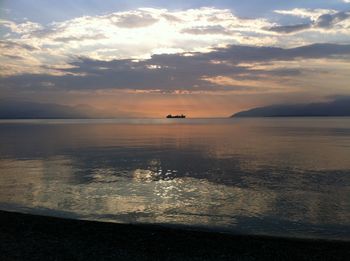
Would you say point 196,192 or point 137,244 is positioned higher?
point 137,244

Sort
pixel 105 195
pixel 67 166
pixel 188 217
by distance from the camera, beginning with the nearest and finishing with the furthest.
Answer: pixel 188 217
pixel 105 195
pixel 67 166

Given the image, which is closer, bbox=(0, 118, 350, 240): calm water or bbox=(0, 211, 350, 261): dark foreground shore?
bbox=(0, 211, 350, 261): dark foreground shore

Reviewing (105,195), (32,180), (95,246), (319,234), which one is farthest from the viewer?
(32,180)

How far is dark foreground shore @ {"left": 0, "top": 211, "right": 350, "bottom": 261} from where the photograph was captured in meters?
12.0

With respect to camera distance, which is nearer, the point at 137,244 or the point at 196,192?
the point at 137,244

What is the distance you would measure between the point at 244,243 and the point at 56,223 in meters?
7.57

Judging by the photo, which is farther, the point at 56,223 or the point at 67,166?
the point at 67,166

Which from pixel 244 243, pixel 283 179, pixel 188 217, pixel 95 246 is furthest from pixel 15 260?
pixel 283 179

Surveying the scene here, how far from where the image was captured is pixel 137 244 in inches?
525

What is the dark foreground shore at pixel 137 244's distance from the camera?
39.4ft

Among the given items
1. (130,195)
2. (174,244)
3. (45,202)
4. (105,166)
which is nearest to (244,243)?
(174,244)

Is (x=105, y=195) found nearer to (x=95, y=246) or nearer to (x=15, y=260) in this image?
(x=95, y=246)

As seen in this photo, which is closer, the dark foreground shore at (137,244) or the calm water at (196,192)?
the dark foreground shore at (137,244)

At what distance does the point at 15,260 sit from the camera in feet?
37.1
